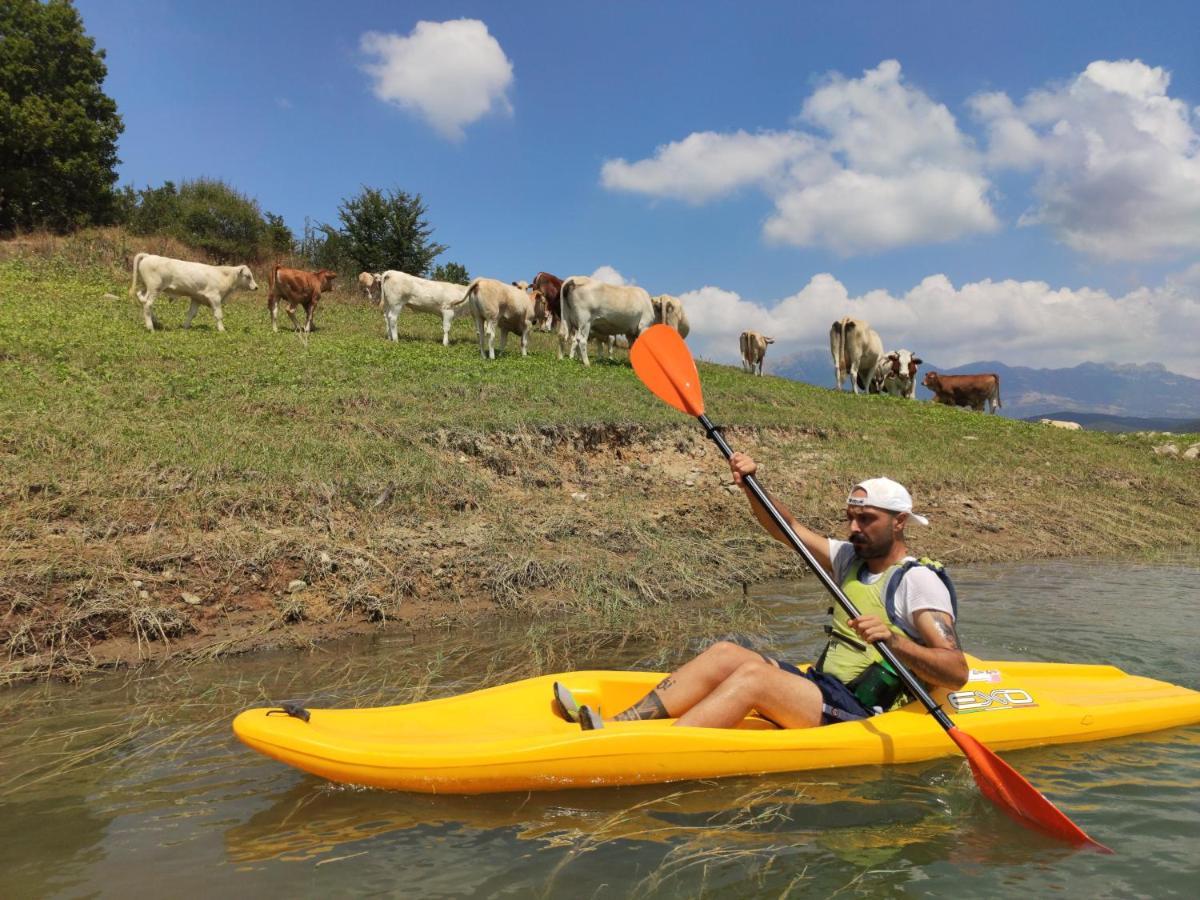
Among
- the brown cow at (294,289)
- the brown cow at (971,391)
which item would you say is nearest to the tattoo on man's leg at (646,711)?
the brown cow at (294,289)

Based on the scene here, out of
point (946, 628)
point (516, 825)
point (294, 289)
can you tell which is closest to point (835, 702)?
point (946, 628)

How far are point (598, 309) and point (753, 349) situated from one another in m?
8.54

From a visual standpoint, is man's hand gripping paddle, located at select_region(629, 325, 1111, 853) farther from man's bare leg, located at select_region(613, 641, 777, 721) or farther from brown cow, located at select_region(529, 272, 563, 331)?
brown cow, located at select_region(529, 272, 563, 331)

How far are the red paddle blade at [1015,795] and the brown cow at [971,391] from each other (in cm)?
2077

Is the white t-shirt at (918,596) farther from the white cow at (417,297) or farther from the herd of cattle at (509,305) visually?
the white cow at (417,297)

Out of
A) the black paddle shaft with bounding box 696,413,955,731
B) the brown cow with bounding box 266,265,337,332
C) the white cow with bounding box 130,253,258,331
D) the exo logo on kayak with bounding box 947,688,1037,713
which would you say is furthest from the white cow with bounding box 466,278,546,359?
the exo logo on kayak with bounding box 947,688,1037,713

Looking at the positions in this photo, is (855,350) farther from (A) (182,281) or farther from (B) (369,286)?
(A) (182,281)

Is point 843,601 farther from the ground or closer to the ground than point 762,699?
farther from the ground

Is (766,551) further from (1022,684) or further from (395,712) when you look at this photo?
(395,712)

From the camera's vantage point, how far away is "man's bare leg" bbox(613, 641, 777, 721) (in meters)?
3.86

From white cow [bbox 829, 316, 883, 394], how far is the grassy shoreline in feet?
16.8

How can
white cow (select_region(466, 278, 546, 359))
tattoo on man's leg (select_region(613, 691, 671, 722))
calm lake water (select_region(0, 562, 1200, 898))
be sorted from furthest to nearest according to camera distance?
1. white cow (select_region(466, 278, 546, 359))
2. tattoo on man's leg (select_region(613, 691, 671, 722))
3. calm lake water (select_region(0, 562, 1200, 898))

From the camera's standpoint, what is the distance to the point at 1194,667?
5.30 meters

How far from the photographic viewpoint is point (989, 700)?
4047 millimetres
